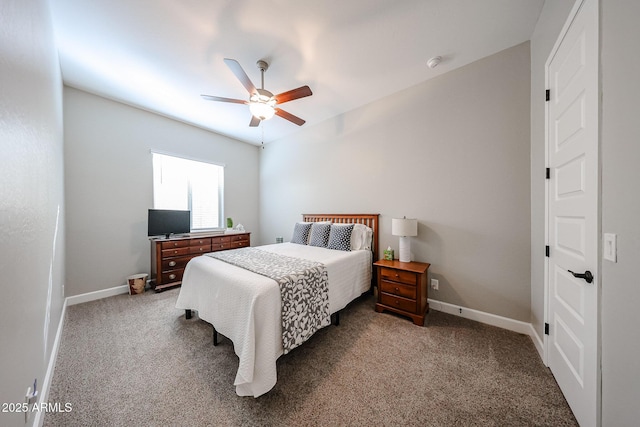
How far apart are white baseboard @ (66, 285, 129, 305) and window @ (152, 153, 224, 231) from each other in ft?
4.48

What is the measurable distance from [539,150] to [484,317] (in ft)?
5.85

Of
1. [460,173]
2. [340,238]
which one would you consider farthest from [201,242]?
[460,173]

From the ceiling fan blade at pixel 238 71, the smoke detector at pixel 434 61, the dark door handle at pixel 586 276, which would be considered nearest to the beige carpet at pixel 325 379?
the dark door handle at pixel 586 276

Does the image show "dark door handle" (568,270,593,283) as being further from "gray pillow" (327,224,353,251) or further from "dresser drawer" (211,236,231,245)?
"dresser drawer" (211,236,231,245)

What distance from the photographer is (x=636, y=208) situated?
0.82 m

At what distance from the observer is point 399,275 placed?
7.93 ft

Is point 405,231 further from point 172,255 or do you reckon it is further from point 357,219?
point 172,255

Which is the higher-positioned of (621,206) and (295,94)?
(295,94)

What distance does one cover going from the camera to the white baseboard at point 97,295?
278 cm

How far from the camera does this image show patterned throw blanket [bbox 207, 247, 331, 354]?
1631 mm

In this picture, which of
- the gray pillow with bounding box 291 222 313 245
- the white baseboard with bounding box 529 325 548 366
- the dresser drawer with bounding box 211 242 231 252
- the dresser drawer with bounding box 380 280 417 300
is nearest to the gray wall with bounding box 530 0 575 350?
the white baseboard with bounding box 529 325 548 366

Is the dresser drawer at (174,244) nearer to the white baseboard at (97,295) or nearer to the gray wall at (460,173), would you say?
the white baseboard at (97,295)

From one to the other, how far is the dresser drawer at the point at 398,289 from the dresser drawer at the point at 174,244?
3.20 meters

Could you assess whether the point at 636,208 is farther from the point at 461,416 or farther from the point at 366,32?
the point at 366,32
